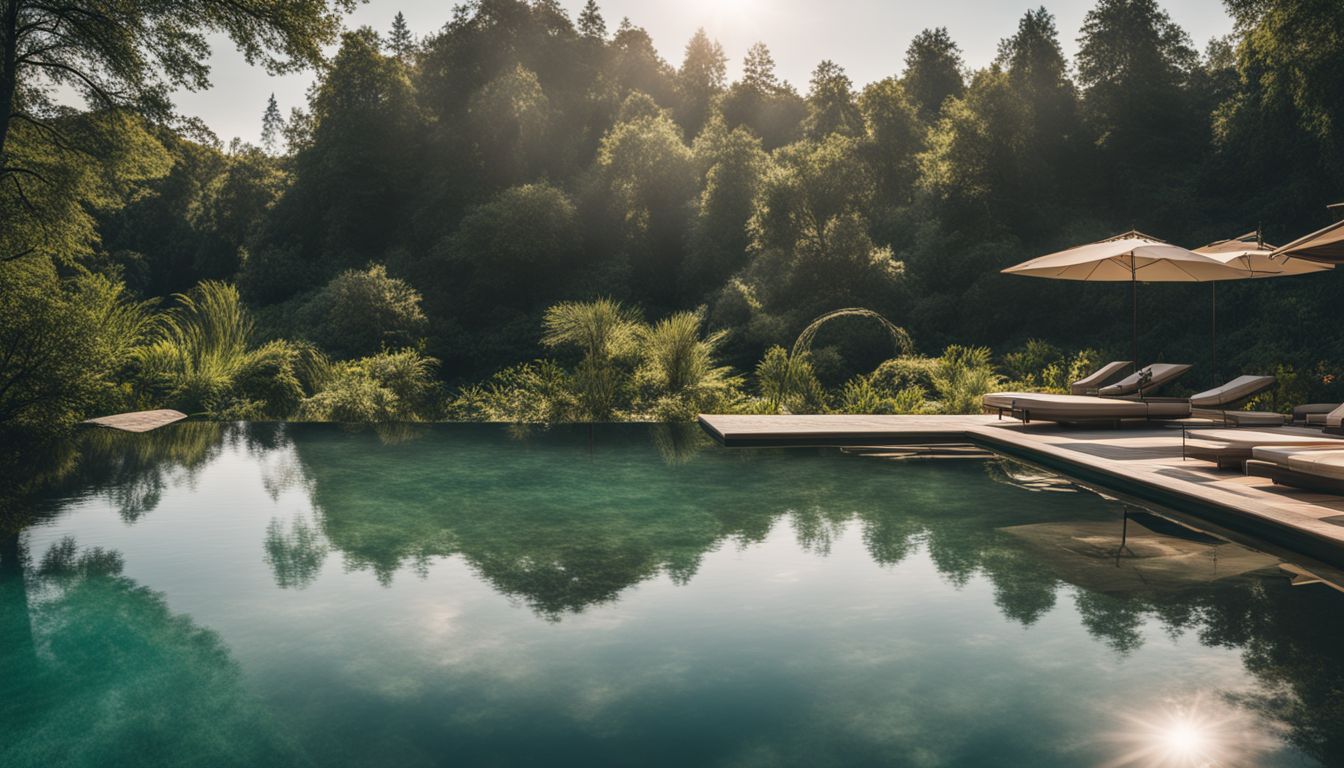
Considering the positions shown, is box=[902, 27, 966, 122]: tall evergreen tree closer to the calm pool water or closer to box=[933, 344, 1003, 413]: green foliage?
box=[933, 344, 1003, 413]: green foliage

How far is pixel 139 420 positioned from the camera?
11117 millimetres

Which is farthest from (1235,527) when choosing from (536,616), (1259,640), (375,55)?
(375,55)

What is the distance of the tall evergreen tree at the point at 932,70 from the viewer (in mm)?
40375

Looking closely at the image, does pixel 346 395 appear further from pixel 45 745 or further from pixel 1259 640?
pixel 1259 640

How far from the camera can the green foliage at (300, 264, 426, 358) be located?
2283 cm

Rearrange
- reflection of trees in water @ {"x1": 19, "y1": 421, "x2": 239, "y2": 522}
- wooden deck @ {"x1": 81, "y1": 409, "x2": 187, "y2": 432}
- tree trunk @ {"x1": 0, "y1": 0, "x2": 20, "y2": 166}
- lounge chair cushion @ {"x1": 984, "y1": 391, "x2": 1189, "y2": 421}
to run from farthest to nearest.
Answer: tree trunk @ {"x1": 0, "y1": 0, "x2": 20, "y2": 166} < wooden deck @ {"x1": 81, "y1": 409, "x2": 187, "y2": 432} < lounge chair cushion @ {"x1": 984, "y1": 391, "x2": 1189, "y2": 421} < reflection of trees in water @ {"x1": 19, "y1": 421, "x2": 239, "y2": 522}

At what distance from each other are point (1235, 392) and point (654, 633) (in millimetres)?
7856

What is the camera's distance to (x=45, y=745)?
2.69 meters

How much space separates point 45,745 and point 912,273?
24.5 meters

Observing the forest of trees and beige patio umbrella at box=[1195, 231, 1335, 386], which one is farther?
the forest of trees

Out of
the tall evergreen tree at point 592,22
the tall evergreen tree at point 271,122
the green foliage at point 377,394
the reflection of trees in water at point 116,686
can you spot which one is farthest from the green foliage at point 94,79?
the tall evergreen tree at point 271,122

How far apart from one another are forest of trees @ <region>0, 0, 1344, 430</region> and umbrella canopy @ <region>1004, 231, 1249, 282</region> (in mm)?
2520

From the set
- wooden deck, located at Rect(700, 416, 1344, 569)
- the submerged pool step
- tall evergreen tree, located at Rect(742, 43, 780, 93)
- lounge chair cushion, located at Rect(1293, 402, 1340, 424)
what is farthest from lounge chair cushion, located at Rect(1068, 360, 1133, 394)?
tall evergreen tree, located at Rect(742, 43, 780, 93)

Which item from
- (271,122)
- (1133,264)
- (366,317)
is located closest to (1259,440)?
(1133,264)
